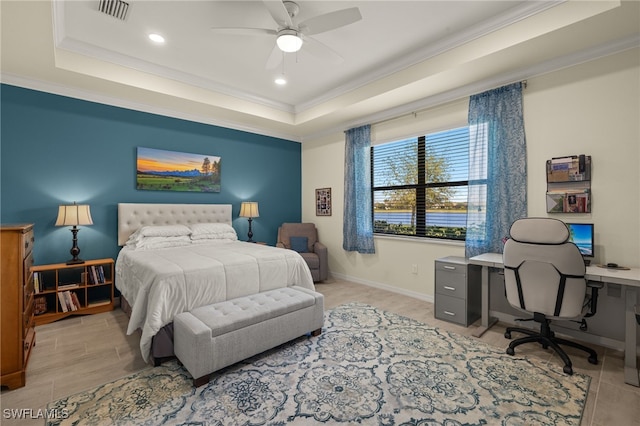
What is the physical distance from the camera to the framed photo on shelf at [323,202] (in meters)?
5.52

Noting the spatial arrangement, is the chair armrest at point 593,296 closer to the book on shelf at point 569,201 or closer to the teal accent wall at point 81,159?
the book on shelf at point 569,201

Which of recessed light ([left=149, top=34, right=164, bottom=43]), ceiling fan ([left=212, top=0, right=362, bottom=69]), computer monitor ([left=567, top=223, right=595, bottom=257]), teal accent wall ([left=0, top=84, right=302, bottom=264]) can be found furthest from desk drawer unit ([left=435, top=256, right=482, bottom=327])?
recessed light ([left=149, top=34, right=164, bottom=43])

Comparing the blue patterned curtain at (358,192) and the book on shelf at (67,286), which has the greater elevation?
the blue patterned curtain at (358,192)

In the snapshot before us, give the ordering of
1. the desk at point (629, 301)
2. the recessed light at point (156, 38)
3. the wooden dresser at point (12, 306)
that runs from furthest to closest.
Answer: the recessed light at point (156, 38) < the desk at point (629, 301) < the wooden dresser at point (12, 306)

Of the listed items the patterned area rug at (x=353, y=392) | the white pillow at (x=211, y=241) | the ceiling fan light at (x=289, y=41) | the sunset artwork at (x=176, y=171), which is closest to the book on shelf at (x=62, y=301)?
the white pillow at (x=211, y=241)

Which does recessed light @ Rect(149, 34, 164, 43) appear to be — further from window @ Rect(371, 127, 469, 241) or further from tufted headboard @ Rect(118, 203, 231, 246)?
window @ Rect(371, 127, 469, 241)

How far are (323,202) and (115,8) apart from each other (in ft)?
12.9

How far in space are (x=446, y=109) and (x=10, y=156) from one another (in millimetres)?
5216

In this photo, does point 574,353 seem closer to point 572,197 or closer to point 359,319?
point 572,197

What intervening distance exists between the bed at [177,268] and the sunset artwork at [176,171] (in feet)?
1.03

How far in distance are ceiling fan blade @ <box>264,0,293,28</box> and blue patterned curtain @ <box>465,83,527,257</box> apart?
2.37m

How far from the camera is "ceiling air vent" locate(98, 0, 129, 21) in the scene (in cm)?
249

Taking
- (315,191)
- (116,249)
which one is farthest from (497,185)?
(116,249)

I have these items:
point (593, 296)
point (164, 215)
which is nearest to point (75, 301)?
point (164, 215)
